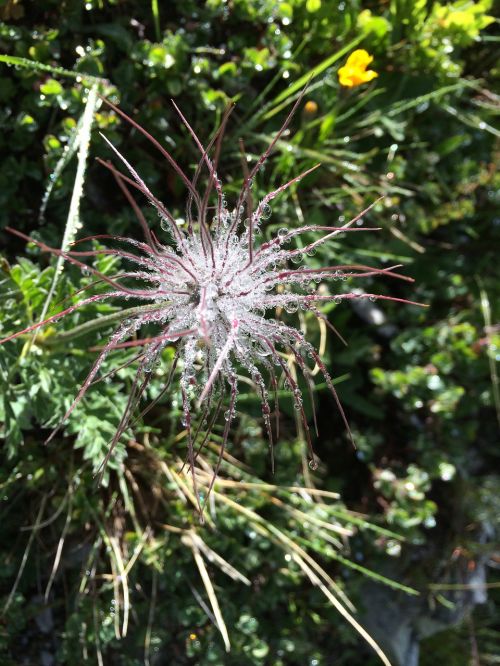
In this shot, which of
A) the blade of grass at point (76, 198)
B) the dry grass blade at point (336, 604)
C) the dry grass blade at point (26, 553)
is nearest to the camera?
the blade of grass at point (76, 198)

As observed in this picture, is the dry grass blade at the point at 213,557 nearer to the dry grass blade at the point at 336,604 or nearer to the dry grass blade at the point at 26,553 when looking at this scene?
the dry grass blade at the point at 336,604

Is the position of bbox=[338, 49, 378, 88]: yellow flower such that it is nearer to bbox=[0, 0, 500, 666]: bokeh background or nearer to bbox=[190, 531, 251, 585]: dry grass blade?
bbox=[0, 0, 500, 666]: bokeh background

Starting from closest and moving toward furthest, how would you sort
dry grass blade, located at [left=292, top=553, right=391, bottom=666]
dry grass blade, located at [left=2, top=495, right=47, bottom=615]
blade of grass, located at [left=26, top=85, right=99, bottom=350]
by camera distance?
blade of grass, located at [left=26, top=85, right=99, bottom=350]
dry grass blade, located at [left=2, top=495, right=47, bottom=615]
dry grass blade, located at [left=292, top=553, right=391, bottom=666]

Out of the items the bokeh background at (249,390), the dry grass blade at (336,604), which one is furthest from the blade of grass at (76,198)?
the dry grass blade at (336,604)

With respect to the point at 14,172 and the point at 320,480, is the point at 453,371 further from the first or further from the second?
the point at 14,172

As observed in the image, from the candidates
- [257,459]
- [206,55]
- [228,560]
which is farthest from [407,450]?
[206,55]

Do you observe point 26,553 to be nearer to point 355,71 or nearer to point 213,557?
point 213,557

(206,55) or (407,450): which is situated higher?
(206,55)

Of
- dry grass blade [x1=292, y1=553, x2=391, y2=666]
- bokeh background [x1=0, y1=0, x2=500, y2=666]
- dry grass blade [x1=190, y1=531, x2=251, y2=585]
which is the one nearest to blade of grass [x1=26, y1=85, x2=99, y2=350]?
bokeh background [x1=0, y1=0, x2=500, y2=666]
